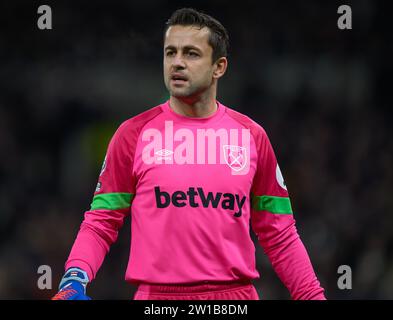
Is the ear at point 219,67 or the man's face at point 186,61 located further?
the ear at point 219,67

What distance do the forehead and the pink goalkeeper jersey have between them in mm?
367

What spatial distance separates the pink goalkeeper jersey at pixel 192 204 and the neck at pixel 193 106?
0.10 ft

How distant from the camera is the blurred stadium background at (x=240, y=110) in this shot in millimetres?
8391

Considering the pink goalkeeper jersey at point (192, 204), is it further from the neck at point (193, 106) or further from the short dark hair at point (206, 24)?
the short dark hair at point (206, 24)

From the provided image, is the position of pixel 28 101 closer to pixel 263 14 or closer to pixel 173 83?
pixel 263 14

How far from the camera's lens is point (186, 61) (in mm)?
4406

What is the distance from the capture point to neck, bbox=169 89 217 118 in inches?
179

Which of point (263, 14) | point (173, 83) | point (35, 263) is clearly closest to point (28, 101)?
point (35, 263)

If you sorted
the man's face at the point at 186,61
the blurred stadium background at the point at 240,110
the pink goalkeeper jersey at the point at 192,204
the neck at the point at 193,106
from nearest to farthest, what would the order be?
the pink goalkeeper jersey at the point at 192,204 < the man's face at the point at 186,61 < the neck at the point at 193,106 < the blurred stadium background at the point at 240,110

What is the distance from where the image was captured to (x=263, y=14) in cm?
926

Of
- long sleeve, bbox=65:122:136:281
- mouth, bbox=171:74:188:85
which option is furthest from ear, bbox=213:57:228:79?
long sleeve, bbox=65:122:136:281

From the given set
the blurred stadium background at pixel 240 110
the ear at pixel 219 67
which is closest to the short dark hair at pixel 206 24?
the ear at pixel 219 67

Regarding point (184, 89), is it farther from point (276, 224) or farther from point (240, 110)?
point (240, 110)

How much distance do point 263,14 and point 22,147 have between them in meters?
2.83
